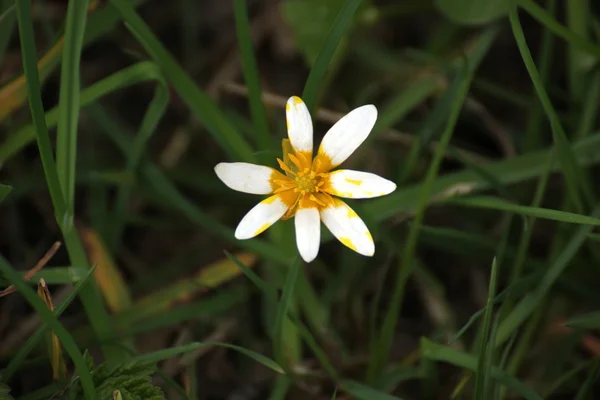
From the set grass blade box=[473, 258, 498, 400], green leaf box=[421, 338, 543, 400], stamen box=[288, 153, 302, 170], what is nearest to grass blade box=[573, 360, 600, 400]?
green leaf box=[421, 338, 543, 400]

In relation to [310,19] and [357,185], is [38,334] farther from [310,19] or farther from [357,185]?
[310,19]

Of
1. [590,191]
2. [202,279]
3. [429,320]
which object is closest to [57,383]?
[202,279]

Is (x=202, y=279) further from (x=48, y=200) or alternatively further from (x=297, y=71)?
(x=297, y=71)

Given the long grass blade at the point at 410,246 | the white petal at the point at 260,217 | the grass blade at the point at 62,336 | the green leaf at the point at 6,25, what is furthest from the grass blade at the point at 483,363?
the green leaf at the point at 6,25

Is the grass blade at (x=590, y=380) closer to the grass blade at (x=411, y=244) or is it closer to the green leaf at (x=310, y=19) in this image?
the grass blade at (x=411, y=244)

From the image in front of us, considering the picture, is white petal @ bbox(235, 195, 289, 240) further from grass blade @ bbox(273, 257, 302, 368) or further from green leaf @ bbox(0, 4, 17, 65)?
green leaf @ bbox(0, 4, 17, 65)
